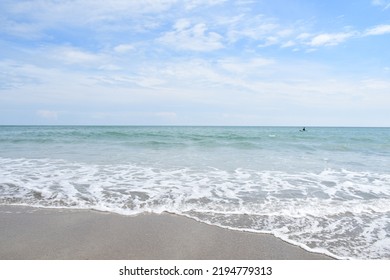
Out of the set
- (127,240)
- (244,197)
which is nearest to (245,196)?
(244,197)

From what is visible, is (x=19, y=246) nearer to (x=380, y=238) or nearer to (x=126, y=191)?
(x=126, y=191)

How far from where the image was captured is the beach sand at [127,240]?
10.8 ft

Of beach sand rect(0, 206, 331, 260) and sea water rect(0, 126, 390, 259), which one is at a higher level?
sea water rect(0, 126, 390, 259)

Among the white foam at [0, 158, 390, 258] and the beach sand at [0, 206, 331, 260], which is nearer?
the beach sand at [0, 206, 331, 260]

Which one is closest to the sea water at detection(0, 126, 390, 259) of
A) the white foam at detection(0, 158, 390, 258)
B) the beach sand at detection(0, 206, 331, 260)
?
the white foam at detection(0, 158, 390, 258)

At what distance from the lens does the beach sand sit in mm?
3299

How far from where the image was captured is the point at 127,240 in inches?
143

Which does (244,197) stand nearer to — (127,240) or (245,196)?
(245,196)

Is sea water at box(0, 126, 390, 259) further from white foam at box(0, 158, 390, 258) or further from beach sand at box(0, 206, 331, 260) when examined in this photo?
beach sand at box(0, 206, 331, 260)

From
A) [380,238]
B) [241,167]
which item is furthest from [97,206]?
[241,167]

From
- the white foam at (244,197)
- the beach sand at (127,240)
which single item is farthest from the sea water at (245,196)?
the beach sand at (127,240)

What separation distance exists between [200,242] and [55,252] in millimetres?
1857

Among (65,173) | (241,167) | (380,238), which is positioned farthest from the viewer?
(241,167)
